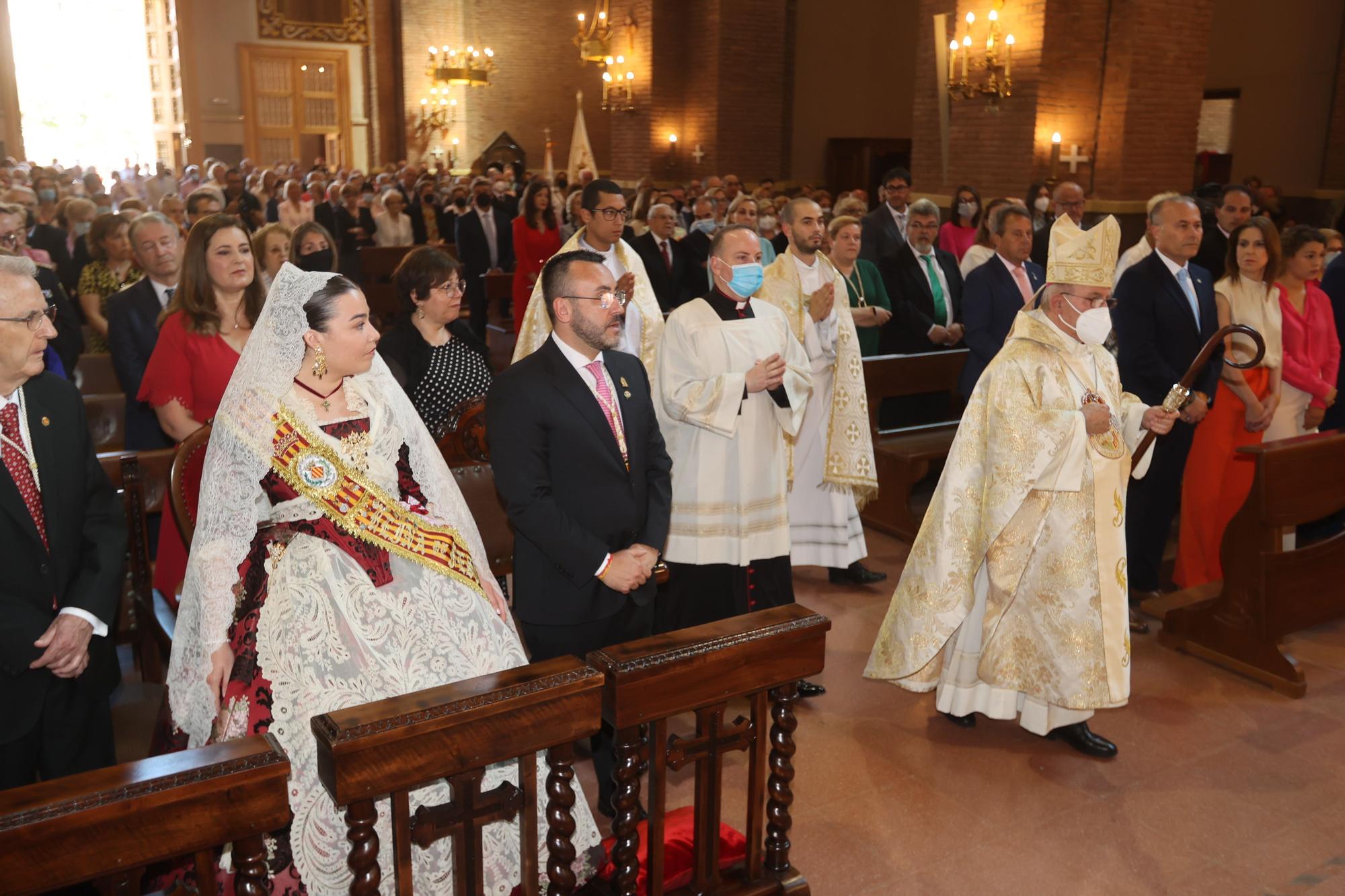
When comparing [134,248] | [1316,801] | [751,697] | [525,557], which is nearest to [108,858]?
[751,697]

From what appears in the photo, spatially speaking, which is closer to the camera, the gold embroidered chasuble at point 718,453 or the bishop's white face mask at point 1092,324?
the bishop's white face mask at point 1092,324

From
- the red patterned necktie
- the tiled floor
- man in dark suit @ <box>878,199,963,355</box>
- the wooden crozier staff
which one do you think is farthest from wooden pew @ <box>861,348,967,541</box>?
the red patterned necktie

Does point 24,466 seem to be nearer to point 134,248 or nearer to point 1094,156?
point 134,248

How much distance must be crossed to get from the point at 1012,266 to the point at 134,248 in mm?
4502

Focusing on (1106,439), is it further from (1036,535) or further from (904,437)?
(904,437)

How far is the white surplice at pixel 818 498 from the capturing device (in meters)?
5.34

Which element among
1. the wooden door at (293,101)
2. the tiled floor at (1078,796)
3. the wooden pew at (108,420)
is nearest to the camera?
the tiled floor at (1078,796)

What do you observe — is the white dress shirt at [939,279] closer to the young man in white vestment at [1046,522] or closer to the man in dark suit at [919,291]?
the man in dark suit at [919,291]

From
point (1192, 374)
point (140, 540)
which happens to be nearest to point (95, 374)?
point (140, 540)

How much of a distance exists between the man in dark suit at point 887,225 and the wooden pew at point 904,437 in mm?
1413

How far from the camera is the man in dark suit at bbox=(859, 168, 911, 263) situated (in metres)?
8.18

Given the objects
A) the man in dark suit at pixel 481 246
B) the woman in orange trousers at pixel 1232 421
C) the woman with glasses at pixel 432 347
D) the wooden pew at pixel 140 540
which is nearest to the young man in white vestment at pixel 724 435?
the woman with glasses at pixel 432 347

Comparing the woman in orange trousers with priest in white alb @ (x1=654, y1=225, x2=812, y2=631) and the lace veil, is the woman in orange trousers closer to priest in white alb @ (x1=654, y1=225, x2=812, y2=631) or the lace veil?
priest in white alb @ (x1=654, y1=225, x2=812, y2=631)

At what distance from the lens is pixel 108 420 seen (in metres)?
5.02
